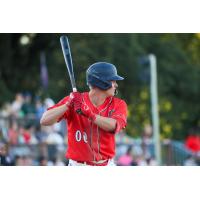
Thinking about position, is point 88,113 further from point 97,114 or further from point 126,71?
point 126,71

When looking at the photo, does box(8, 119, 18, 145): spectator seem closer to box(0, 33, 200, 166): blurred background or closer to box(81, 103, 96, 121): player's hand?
box(0, 33, 200, 166): blurred background

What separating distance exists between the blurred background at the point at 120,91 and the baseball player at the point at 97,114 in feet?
22.5

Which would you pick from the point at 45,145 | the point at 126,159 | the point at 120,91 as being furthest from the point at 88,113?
the point at 120,91

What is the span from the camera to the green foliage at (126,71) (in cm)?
2980

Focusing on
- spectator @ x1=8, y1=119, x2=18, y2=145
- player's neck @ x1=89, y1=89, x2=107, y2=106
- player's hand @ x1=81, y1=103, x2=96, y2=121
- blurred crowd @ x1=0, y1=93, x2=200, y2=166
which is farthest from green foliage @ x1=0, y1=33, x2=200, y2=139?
player's hand @ x1=81, y1=103, x2=96, y2=121

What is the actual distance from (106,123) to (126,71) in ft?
86.5

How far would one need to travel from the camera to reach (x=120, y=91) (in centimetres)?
3453

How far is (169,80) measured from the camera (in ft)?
120

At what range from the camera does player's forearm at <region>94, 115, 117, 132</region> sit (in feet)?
26.0

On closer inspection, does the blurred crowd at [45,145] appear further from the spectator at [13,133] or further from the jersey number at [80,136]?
the jersey number at [80,136]

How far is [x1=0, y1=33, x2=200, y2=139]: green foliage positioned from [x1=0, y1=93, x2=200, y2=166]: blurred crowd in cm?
684
